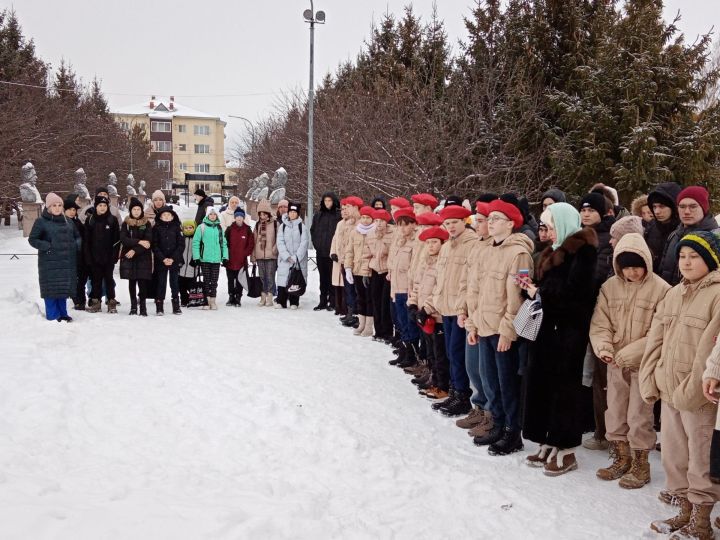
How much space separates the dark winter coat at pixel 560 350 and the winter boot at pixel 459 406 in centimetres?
131

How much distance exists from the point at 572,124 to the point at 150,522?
16.7 meters

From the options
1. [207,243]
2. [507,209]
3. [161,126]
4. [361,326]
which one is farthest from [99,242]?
[161,126]

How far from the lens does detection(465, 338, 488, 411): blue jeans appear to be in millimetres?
5672

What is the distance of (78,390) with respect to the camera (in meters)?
6.29

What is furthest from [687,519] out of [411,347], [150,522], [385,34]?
[385,34]

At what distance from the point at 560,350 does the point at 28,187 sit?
25774 millimetres

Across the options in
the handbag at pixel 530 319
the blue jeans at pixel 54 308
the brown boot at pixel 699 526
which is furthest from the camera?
the blue jeans at pixel 54 308

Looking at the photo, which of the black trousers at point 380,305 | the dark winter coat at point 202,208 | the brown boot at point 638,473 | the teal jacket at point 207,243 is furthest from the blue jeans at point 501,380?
the dark winter coat at point 202,208

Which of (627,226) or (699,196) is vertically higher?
(699,196)

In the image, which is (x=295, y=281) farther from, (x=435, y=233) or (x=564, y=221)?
(x=564, y=221)

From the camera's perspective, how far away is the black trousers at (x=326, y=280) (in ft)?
39.2

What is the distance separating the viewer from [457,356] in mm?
6246

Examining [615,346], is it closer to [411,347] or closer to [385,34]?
[411,347]

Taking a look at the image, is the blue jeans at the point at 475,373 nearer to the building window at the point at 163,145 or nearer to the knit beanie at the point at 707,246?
the knit beanie at the point at 707,246
